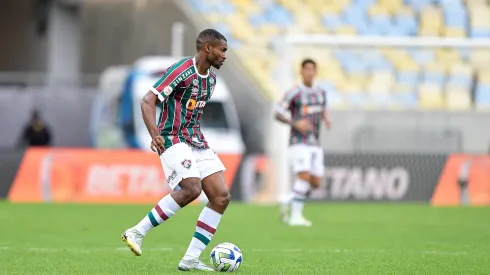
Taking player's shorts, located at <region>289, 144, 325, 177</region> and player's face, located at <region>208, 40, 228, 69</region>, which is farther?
player's shorts, located at <region>289, 144, 325, 177</region>

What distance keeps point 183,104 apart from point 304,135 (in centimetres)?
623

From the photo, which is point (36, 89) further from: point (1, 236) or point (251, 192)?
point (1, 236)

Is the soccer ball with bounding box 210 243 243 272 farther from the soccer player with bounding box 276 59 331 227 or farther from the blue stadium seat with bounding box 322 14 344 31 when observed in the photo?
the blue stadium seat with bounding box 322 14 344 31

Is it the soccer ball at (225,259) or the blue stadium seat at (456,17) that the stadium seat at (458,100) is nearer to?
the blue stadium seat at (456,17)

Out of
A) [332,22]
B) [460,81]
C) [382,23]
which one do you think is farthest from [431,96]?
[332,22]

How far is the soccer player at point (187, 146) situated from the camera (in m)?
Answer: 8.69

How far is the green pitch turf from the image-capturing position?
9156mm

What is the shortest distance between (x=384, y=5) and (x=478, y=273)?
804 inches

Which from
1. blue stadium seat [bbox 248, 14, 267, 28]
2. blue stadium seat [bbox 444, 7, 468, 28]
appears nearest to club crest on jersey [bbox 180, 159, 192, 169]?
blue stadium seat [bbox 444, 7, 468, 28]

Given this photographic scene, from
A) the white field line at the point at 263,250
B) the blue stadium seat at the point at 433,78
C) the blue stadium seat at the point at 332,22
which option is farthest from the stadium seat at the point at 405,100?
the white field line at the point at 263,250

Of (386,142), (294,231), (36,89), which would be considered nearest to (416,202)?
(386,142)

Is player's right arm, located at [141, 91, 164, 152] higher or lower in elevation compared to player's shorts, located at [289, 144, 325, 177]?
higher

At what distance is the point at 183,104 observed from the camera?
8.94 metres

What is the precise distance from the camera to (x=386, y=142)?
21.6 meters
